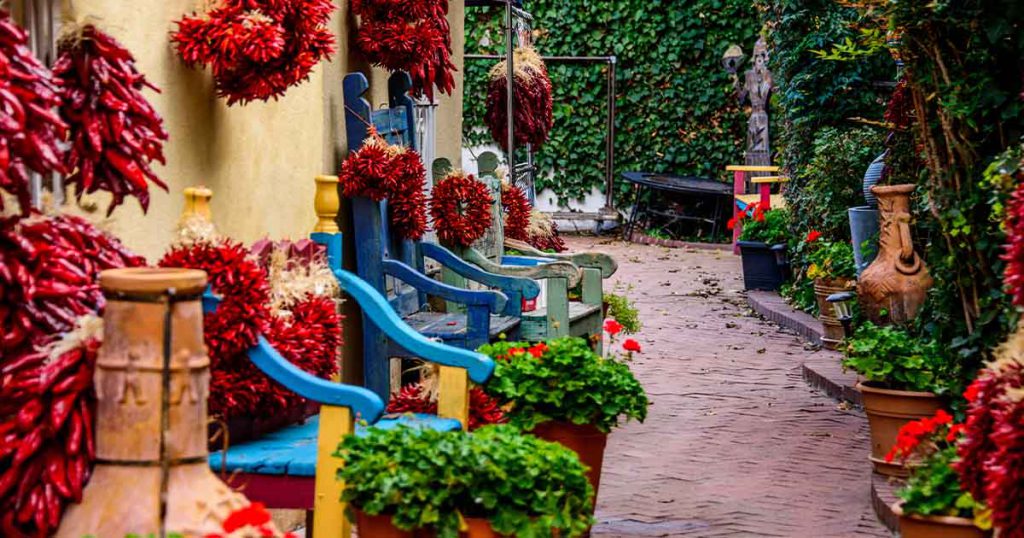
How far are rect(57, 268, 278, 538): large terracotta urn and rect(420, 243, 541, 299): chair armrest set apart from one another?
11.6ft

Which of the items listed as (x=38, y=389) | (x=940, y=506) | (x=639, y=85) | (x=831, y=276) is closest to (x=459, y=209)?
(x=940, y=506)

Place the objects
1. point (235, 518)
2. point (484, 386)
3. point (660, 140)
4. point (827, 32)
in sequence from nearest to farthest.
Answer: point (235, 518) < point (484, 386) < point (827, 32) < point (660, 140)

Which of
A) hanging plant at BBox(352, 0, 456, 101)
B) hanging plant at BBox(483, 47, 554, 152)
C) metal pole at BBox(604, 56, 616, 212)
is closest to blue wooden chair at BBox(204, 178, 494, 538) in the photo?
hanging plant at BBox(352, 0, 456, 101)

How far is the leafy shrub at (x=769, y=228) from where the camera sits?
1326cm

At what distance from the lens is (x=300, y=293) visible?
4.20 m

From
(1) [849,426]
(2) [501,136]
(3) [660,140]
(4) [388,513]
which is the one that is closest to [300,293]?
(4) [388,513]

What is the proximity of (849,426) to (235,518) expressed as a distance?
5.58m

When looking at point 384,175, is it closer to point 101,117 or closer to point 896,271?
point 101,117

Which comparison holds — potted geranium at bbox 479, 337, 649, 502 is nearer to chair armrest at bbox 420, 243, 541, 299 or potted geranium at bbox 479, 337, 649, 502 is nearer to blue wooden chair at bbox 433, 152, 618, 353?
chair armrest at bbox 420, 243, 541, 299

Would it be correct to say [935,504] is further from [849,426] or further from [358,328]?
[849,426]

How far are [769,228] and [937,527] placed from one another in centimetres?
971

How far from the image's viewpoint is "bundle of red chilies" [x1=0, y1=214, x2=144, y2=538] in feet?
9.34

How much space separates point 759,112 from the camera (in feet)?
57.2

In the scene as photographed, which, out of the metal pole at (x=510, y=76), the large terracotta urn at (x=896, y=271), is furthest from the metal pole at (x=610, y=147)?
the large terracotta urn at (x=896, y=271)
